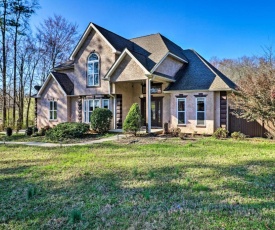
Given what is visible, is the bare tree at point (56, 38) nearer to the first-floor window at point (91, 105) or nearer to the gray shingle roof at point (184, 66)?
the gray shingle roof at point (184, 66)

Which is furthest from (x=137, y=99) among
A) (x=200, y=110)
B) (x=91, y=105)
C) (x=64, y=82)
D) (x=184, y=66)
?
(x=64, y=82)

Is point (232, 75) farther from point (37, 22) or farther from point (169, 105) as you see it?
point (37, 22)

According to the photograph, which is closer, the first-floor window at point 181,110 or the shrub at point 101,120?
the shrub at point 101,120

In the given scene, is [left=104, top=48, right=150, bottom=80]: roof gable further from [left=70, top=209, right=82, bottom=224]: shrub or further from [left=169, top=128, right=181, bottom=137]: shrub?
[left=70, top=209, right=82, bottom=224]: shrub

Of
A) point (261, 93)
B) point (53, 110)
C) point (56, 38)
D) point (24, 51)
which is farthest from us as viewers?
point (56, 38)

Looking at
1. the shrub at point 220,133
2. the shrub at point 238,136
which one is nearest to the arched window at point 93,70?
the shrub at point 220,133

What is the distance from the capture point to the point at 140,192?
5.37 meters

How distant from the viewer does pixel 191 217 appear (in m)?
4.04

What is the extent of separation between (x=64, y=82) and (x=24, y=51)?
11.1 meters

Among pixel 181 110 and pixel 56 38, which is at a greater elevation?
pixel 56 38

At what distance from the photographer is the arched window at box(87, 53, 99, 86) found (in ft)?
63.1

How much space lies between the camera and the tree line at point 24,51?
23031mm

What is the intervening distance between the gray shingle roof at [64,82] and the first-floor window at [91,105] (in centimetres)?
224

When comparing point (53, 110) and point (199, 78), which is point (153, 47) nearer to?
point (199, 78)
